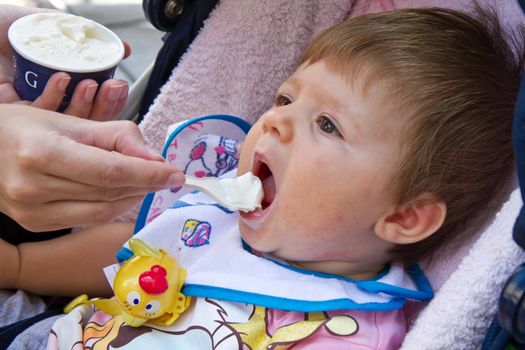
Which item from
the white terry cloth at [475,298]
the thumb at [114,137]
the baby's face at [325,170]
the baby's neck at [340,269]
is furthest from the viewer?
the baby's neck at [340,269]

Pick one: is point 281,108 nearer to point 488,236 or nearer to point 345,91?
point 345,91

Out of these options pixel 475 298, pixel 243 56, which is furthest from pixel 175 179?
pixel 243 56

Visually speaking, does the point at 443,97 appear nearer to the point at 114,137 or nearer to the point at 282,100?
the point at 282,100

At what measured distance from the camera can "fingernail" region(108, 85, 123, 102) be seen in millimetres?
1240

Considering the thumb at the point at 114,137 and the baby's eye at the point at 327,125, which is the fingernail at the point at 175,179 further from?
the baby's eye at the point at 327,125

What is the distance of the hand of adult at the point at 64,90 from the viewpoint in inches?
45.9

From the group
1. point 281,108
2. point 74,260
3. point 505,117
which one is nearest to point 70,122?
point 281,108

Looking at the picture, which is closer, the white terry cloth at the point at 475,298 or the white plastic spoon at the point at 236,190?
the white terry cloth at the point at 475,298

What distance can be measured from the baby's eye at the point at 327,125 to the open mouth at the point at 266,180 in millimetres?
118

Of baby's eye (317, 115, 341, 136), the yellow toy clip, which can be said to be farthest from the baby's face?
the yellow toy clip

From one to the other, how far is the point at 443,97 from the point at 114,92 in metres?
0.58

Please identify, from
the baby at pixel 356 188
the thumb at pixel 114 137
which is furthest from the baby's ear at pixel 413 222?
the thumb at pixel 114 137

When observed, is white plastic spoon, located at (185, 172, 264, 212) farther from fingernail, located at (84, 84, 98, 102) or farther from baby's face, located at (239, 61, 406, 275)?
fingernail, located at (84, 84, 98, 102)

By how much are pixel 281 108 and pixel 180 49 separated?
431mm
